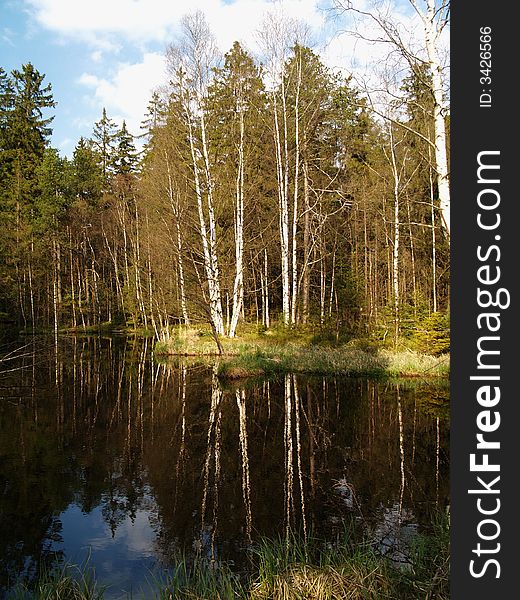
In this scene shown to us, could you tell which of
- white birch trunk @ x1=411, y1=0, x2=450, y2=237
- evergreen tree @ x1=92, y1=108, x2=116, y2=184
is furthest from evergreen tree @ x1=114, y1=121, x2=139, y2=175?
white birch trunk @ x1=411, y1=0, x2=450, y2=237

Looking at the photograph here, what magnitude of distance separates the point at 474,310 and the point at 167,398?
11.6m

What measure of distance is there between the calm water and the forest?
488 cm

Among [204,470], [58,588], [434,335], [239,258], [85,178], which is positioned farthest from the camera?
[85,178]

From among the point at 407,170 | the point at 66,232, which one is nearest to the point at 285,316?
the point at 407,170

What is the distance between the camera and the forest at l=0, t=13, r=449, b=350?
66.0 feet

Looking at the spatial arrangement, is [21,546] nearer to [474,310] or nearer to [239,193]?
[474,310]

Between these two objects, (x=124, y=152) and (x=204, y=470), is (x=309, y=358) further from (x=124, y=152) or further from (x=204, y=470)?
(x=124, y=152)

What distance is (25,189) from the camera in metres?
36.8

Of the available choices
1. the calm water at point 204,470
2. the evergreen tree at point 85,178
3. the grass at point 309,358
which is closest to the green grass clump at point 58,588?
the calm water at point 204,470

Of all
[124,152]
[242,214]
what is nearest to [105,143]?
[124,152]

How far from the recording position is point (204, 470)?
739cm

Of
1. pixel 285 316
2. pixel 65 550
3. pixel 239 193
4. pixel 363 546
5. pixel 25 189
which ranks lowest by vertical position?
pixel 65 550

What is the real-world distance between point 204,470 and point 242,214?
1444 cm

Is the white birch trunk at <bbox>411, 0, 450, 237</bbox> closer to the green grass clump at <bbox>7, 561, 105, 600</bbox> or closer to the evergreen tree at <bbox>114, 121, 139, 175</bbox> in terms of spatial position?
the green grass clump at <bbox>7, 561, 105, 600</bbox>
